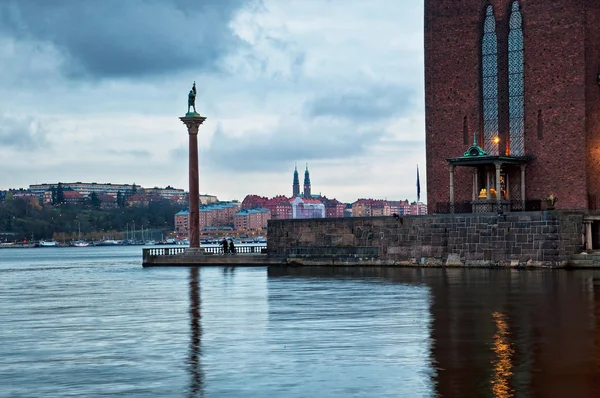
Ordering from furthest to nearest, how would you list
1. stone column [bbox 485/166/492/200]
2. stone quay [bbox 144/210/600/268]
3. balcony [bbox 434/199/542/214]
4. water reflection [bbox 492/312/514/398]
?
stone column [bbox 485/166/492/200], balcony [bbox 434/199/542/214], stone quay [bbox 144/210/600/268], water reflection [bbox 492/312/514/398]

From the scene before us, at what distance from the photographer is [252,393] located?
14.3 m

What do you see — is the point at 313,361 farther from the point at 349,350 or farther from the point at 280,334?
the point at 280,334

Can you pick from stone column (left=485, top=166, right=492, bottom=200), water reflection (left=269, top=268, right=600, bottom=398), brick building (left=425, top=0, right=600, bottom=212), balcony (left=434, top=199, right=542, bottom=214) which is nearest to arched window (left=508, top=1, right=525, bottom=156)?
brick building (left=425, top=0, right=600, bottom=212)

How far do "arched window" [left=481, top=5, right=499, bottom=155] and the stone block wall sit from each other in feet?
25.8

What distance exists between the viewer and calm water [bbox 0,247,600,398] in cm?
1479

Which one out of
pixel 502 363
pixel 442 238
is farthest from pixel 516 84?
pixel 502 363

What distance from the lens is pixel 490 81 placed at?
57781mm

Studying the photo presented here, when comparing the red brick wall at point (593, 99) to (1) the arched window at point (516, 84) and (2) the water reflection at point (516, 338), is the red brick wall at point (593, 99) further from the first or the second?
(2) the water reflection at point (516, 338)

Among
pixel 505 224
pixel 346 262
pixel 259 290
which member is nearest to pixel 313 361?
pixel 259 290

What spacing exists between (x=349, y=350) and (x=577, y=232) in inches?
1295

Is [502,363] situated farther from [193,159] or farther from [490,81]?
[193,159]

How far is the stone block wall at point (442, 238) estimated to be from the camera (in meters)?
47.9

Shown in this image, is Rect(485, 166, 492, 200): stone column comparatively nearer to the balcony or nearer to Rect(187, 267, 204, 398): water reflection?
the balcony

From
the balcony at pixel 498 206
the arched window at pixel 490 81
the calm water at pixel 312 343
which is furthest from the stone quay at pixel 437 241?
the calm water at pixel 312 343
